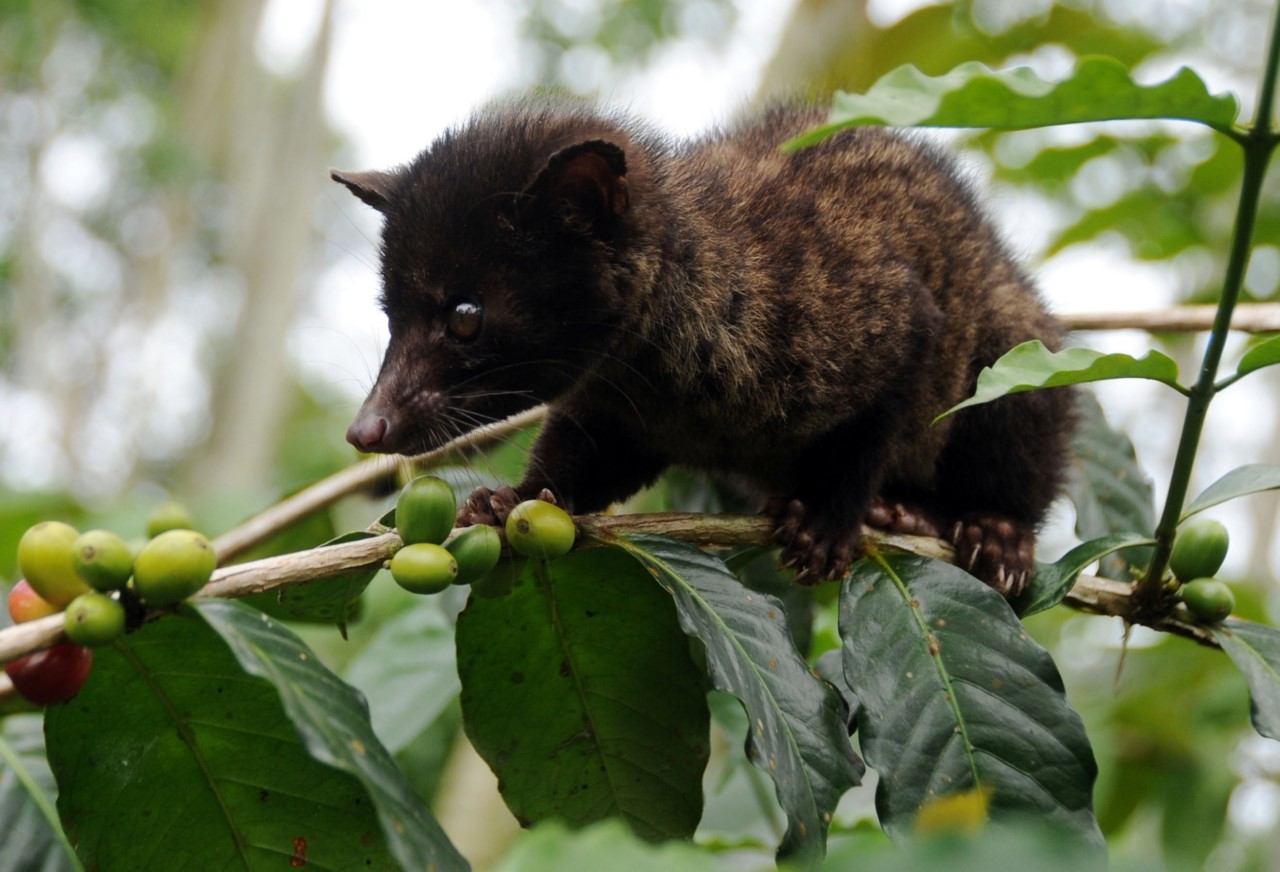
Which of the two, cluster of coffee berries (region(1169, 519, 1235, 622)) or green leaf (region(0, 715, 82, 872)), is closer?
green leaf (region(0, 715, 82, 872))

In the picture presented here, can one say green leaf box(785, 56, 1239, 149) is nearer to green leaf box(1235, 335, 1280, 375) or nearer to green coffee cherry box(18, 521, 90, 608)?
green leaf box(1235, 335, 1280, 375)

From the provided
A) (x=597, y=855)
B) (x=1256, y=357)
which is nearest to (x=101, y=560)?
(x=597, y=855)

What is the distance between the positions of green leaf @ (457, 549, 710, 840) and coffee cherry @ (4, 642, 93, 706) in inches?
26.6

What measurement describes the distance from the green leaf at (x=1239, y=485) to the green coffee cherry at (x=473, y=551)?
3.97 feet

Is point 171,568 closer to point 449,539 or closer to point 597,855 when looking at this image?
point 449,539

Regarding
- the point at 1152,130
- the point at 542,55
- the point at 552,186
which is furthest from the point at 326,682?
the point at 542,55

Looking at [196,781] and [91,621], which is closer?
[91,621]

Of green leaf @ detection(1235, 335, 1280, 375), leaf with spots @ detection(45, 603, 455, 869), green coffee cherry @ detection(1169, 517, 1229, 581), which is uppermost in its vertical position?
green leaf @ detection(1235, 335, 1280, 375)

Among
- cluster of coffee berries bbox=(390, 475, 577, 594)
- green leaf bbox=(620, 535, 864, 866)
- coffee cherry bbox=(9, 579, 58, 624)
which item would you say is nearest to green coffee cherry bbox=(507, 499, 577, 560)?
cluster of coffee berries bbox=(390, 475, 577, 594)

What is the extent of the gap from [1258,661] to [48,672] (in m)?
1.96

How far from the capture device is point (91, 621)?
1.62 m

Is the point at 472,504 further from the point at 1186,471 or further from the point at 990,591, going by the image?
the point at 1186,471

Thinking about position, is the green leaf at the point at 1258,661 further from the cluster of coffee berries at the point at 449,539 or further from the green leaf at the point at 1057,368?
the cluster of coffee berries at the point at 449,539

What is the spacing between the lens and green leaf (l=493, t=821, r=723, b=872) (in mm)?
1011
